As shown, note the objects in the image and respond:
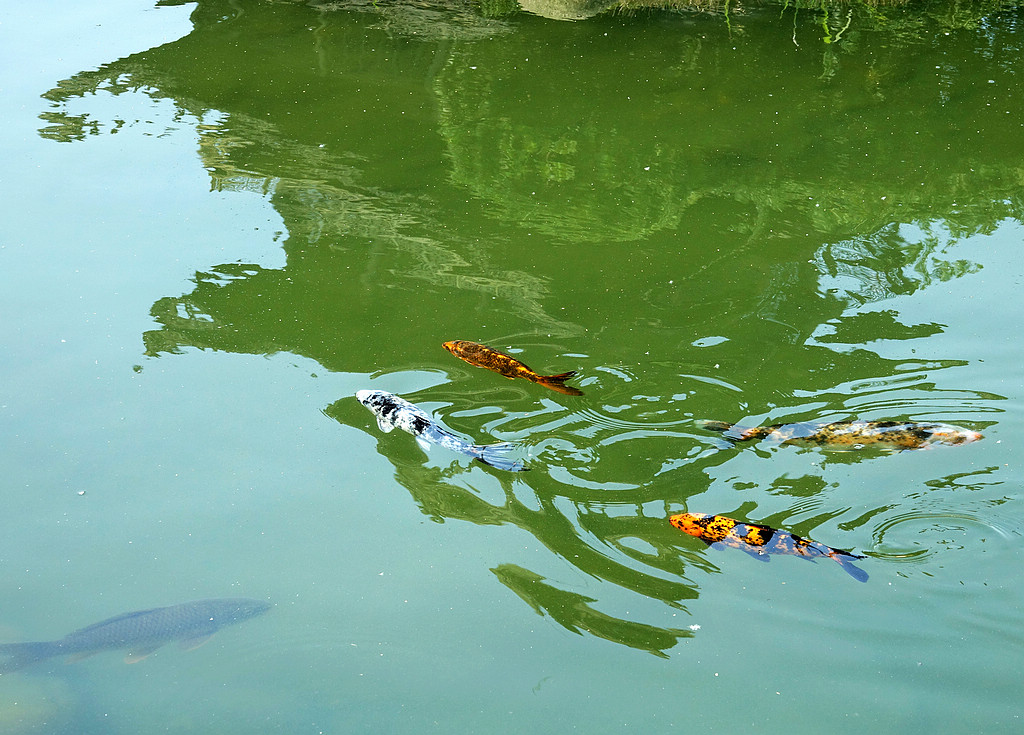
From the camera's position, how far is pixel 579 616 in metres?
3.68

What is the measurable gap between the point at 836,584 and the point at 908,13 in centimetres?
765

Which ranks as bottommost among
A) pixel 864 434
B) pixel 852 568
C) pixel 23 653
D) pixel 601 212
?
pixel 23 653

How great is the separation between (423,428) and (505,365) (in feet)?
1.94

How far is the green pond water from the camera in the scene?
3521 mm

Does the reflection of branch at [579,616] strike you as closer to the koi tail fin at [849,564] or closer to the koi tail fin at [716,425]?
the koi tail fin at [849,564]

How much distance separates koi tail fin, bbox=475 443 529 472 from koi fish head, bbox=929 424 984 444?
2.01m

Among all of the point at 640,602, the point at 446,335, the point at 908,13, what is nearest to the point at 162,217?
the point at 446,335

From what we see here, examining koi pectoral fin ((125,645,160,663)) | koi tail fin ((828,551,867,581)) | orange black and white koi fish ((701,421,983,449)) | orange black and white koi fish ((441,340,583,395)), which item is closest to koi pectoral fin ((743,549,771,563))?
koi tail fin ((828,551,867,581))

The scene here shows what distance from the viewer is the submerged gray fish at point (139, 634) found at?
11.9ft

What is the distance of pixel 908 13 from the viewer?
9188mm

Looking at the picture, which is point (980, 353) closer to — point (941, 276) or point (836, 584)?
point (941, 276)

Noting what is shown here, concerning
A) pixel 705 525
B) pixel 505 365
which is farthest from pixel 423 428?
pixel 705 525

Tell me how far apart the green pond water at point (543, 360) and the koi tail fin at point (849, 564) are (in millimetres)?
65

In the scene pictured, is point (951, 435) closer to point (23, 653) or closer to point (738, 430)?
point (738, 430)
